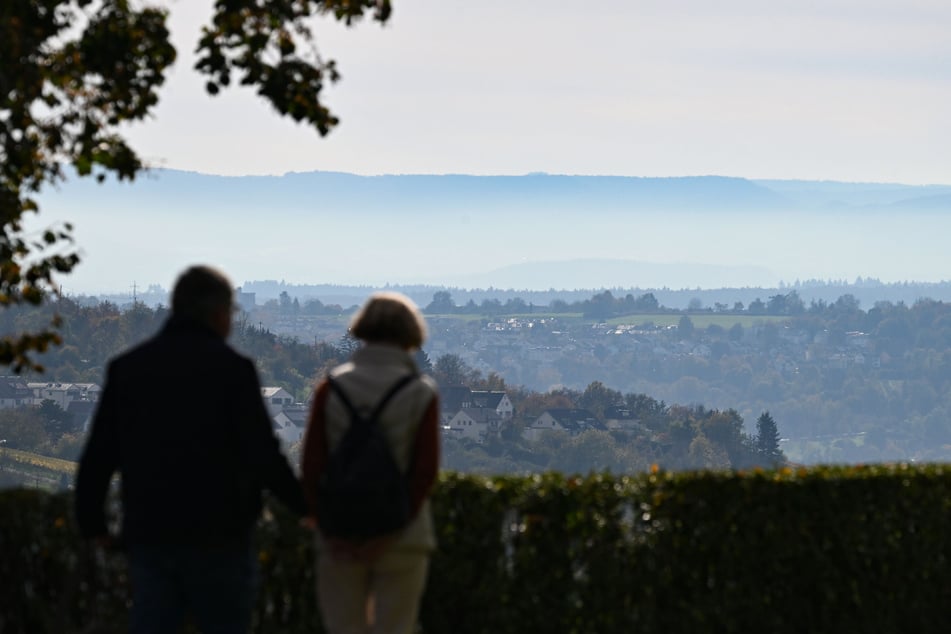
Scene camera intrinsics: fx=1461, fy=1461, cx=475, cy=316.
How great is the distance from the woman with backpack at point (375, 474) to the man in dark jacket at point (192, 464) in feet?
0.78

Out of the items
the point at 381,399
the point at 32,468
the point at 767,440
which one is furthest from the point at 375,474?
the point at 767,440

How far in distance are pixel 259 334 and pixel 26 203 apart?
161084 millimetres

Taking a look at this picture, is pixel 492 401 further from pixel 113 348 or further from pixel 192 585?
pixel 192 585

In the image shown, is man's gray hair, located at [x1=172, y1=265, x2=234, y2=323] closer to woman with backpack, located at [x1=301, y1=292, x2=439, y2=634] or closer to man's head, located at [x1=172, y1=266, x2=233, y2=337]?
man's head, located at [x1=172, y1=266, x2=233, y2=337]

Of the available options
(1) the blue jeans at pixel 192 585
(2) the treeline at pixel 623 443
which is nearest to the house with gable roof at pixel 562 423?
(2) the treeline at pixel 623 443

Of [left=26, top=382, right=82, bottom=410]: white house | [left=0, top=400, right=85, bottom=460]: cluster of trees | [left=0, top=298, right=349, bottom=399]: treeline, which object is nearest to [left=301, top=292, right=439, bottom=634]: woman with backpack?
[left=0, top=400, right=85, bottom=460]: cluster of trees

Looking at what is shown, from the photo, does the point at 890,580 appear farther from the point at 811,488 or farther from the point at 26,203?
the point at 26,203

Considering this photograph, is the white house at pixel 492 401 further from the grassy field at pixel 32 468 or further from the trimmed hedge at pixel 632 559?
the trimmed hedge at pixel 632 559

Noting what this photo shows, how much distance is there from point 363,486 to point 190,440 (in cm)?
65

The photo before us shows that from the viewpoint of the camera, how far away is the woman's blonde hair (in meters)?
5.61

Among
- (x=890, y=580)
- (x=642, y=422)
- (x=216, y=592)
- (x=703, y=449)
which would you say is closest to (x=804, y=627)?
(x=890, y=580)

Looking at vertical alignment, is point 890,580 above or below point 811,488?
below

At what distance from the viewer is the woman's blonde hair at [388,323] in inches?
221

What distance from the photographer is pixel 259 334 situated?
16812 cm
